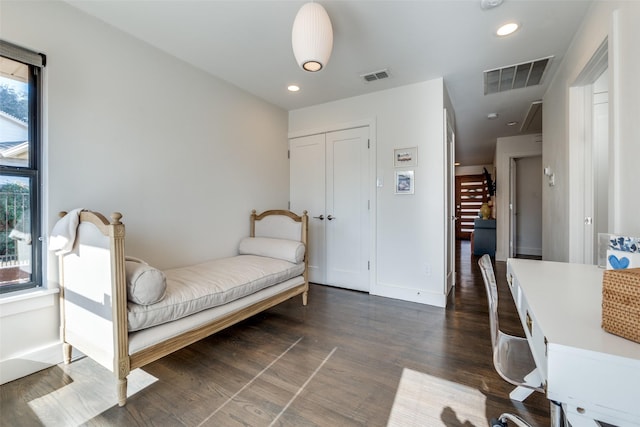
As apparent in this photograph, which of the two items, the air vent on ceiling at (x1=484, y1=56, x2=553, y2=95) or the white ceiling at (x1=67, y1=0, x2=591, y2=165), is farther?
the air vent on ceiling at (x1=484, y1=56, x2=553, y2=95)

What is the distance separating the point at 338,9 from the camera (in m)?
1.88

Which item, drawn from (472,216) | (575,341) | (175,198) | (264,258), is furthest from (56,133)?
(472,216)

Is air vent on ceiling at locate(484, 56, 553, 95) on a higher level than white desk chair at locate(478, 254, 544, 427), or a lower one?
higher

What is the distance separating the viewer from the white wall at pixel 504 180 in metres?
5.33

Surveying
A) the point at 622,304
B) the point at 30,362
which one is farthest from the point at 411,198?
the point at 30,362

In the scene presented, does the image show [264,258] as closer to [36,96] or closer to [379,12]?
[36,96]

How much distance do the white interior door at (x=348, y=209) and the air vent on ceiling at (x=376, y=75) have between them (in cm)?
60

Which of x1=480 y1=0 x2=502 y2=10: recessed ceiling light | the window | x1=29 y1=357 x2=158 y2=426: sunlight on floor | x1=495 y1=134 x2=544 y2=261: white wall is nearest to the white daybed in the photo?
x1=29 y1=357 x2=158 y2=426: sunlight on floor

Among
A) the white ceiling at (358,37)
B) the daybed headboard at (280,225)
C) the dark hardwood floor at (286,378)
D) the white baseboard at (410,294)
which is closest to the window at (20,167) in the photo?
the white ceiling at (358,37)

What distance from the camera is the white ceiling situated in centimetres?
188

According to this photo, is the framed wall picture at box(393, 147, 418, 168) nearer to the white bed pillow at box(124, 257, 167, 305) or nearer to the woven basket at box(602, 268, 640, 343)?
the woven basket at box(602, 268, 640, 343)

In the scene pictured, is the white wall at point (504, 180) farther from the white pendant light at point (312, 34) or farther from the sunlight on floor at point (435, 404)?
the white pendant light at point (312, 34)

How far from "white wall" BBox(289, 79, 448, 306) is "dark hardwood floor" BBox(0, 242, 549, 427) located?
1.84ft

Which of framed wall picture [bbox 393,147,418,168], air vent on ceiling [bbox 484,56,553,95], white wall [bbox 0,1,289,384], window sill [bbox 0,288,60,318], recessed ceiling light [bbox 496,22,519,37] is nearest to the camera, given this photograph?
window sill [bbox 0,288,60,318]
